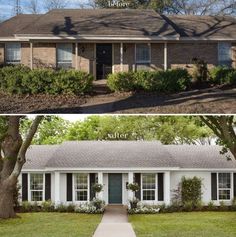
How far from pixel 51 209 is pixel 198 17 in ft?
54.8

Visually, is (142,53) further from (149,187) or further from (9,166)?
(149,187)

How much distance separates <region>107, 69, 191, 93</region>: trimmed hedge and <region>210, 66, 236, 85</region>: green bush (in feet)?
1.01

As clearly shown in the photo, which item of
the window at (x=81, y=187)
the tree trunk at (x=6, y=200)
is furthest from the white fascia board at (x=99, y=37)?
the window at (x=81, y=187)

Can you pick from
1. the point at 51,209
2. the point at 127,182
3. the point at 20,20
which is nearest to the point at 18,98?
the point at 20,20

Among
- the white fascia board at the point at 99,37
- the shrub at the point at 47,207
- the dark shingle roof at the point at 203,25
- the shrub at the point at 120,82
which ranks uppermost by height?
the dark shingle roof at the point at 203,25

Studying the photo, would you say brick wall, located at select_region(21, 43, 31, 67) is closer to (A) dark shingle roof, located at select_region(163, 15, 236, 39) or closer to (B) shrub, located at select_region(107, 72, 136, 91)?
(B) shrub, located at select_region(107, 72, 136, 91)

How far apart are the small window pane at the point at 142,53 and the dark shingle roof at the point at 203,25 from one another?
47 cm

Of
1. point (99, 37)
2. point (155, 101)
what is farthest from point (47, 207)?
point (99, 37)

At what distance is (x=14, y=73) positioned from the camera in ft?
19.9

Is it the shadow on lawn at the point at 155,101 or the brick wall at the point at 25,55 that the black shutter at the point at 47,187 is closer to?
the brick wall at the point at 25,55

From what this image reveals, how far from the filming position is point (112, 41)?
22.2ft

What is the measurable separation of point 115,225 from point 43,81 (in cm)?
1140

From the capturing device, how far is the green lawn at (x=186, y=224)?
14969mm

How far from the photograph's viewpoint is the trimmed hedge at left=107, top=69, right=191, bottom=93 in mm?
6176
